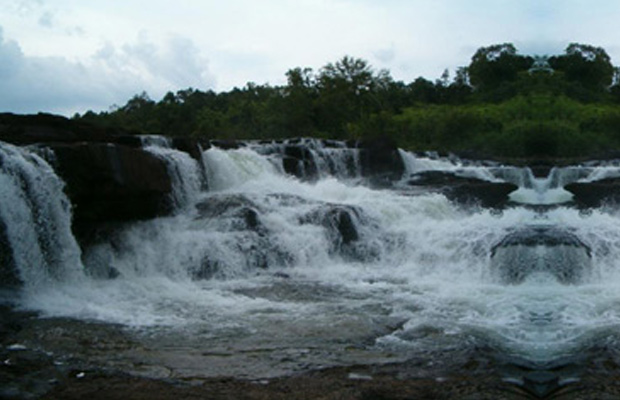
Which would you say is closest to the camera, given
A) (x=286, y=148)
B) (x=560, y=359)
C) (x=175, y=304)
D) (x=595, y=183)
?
(x=560, y=359)

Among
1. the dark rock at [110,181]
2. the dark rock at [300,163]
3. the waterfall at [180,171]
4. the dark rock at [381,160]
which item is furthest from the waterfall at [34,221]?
the dark rock at [381,160]

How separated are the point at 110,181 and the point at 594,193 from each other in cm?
1157

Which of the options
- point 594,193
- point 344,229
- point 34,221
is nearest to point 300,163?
point 344,229

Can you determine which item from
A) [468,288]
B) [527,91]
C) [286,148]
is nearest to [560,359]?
[468,288]

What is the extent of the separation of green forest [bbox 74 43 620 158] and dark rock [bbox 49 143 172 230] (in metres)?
7.87

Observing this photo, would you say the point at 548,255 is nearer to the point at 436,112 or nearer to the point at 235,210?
the point at 235,210

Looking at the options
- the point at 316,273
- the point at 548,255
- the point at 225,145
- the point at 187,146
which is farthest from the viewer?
the point at 225,145

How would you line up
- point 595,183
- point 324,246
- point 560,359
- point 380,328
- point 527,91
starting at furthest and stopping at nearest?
point 595,183 < point 527,91 < point 324,246 < point 380,328 < point 560,359

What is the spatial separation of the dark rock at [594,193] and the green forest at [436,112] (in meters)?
1.73

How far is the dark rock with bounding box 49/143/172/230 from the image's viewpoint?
1148cm

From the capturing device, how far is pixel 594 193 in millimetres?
16297

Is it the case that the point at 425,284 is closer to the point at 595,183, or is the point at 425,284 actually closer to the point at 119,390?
the point at 119,390

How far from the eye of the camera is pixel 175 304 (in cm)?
962

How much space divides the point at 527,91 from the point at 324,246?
5619mm
